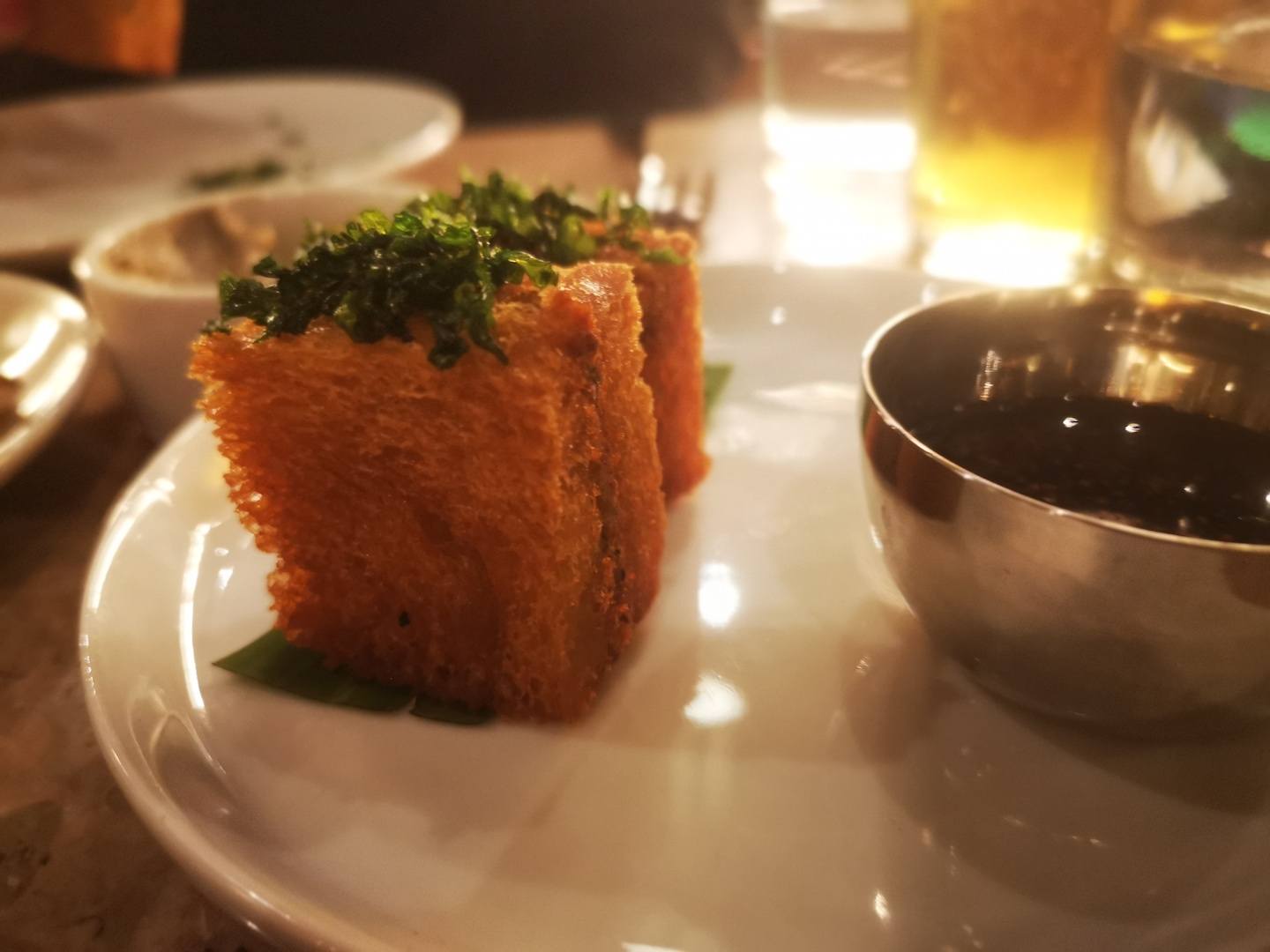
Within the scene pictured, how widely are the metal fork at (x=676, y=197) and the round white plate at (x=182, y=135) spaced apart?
30.0 inches

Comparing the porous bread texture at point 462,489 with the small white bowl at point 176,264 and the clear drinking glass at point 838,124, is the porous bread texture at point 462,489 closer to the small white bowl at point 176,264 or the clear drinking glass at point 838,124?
the small white bowl at point 176,264

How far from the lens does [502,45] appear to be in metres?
5.42

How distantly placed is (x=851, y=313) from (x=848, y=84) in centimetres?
150

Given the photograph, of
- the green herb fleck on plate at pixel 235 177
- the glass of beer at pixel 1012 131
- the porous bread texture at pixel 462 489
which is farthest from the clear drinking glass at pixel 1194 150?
the green herb fleck on plate at pixel 235 177

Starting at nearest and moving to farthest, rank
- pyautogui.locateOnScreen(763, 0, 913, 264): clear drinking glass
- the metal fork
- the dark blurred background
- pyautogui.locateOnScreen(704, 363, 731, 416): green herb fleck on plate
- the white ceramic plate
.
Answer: the white ceramic plate < pyautogui.locateOnScreen(704, 363, 731, 416): green herb fleck on plate < the metal fork < pyautogui.locateOnScreen(763, 0, 913, 264): clear drinking glass < the dark blurred background

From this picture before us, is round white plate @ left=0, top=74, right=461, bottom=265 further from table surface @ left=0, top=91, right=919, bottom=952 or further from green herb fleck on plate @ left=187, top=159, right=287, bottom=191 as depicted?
table surface @ left=0, top=91, right=919, bottom=952

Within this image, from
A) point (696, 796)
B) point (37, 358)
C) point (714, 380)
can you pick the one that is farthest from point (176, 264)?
point (696, 796)

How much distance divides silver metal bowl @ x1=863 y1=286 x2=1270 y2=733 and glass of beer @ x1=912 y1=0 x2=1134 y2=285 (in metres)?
0.75

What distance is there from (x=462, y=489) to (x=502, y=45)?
4.89 metres

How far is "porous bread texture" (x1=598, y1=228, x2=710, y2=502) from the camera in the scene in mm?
1643

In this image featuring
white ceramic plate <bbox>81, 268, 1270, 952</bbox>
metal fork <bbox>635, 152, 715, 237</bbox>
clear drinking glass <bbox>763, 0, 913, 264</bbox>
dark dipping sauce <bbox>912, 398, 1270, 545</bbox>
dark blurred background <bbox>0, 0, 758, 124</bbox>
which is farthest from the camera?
dark blurred background <bbox>0, 0, 758, 124</bbox>

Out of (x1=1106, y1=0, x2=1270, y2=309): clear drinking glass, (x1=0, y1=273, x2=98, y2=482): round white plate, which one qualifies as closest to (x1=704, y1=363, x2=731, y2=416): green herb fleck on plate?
(x1=1106, y1=0, x2=1270, y2=309): clear drinking glass

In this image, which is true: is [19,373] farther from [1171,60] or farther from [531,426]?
[1171,60]

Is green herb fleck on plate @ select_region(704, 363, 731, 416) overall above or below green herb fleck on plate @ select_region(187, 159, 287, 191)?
below
